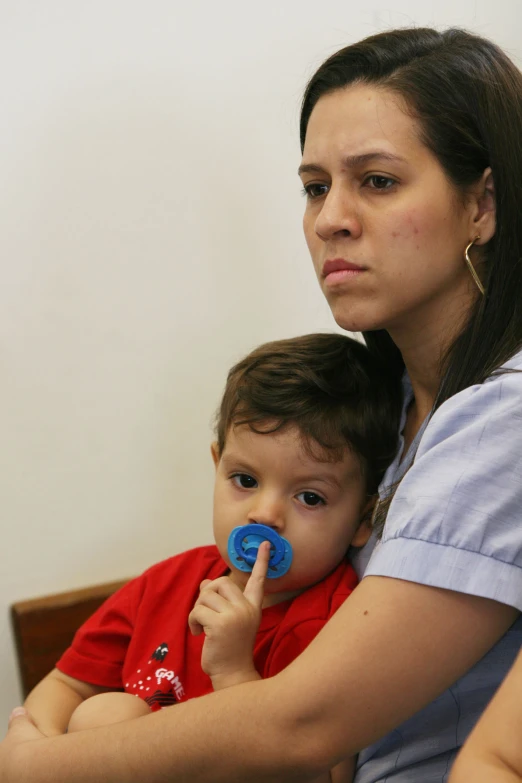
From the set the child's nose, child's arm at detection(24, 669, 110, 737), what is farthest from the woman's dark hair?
child's arm at detection(24, 669, 110, 737)

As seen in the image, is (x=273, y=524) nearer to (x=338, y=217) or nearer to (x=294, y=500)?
(x=294, y=500)

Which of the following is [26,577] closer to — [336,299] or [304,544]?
[304,544]

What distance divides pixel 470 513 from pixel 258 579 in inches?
13.6

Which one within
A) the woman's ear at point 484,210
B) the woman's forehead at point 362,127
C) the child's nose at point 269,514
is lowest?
the child's nose at point 269,514

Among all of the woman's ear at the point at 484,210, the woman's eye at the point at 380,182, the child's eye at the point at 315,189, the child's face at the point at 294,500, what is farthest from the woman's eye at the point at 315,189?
the child's face at the point at 294,500

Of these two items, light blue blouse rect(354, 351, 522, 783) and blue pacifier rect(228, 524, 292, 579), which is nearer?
light blue blouse rect(354, 351, 522, 783)

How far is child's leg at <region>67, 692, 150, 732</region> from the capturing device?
1171 millimetres

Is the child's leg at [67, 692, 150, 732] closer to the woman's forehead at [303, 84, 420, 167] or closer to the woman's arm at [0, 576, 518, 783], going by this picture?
the woman's arm at [0, 576, 518, 783]

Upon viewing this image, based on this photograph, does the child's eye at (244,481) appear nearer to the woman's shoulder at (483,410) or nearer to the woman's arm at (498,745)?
the woman's shoulder at (483,410)

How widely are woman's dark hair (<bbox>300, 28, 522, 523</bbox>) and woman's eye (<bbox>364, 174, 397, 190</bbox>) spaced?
0.21 ft

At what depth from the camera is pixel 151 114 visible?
1.70 m

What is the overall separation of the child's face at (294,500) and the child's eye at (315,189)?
1.09 ft

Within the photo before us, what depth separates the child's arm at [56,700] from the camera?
1.30 meters

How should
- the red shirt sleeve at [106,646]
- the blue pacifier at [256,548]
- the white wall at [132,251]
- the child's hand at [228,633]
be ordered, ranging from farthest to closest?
the white wall at [132,251], the red shirt sleeve at [106,646], the blue pacifier at [256,548], the child's hand at [228,633]
